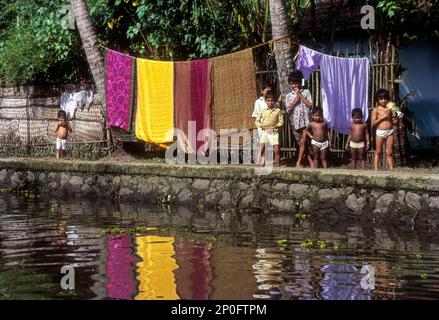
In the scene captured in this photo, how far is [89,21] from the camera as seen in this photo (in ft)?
48.8

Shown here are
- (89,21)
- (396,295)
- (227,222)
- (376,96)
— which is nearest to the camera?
(396,295)

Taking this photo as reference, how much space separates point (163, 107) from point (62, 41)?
206 inches

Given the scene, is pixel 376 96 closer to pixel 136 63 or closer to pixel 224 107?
pixel 224 107

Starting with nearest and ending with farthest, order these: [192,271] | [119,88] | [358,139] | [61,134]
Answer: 1. [192,271]
2. [358,139]
3. [119,88]
4. [61,134]

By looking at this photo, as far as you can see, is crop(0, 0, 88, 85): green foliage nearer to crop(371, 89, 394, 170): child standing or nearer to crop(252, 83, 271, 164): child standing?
crop(252, 83, 271, 164): child standing

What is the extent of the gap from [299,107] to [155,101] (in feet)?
9.20

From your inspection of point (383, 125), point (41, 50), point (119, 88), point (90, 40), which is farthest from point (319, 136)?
point (41, 50)

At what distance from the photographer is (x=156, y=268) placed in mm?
7109

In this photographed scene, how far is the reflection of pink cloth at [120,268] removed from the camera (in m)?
6.19

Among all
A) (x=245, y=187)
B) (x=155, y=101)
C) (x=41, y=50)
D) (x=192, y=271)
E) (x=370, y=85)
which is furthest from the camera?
(x=41, y=50)

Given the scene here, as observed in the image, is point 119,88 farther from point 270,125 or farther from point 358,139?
point 358,139

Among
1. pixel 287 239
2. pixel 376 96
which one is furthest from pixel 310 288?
pixel 376 96

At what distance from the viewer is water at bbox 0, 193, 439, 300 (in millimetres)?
6230

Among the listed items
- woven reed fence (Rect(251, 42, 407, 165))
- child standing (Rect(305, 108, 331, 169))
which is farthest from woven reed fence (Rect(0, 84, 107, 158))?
child standing (Rect(305, 108, 331, 169))
